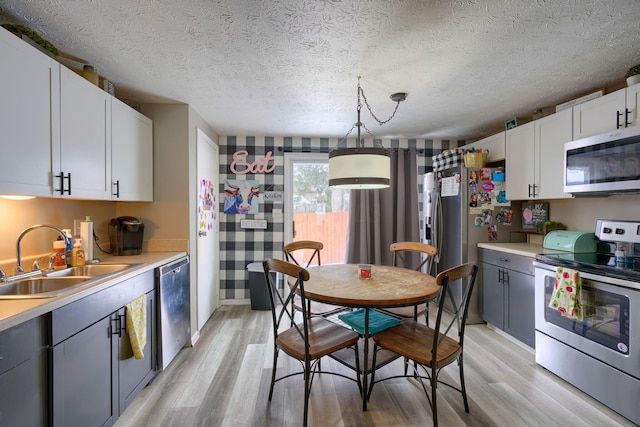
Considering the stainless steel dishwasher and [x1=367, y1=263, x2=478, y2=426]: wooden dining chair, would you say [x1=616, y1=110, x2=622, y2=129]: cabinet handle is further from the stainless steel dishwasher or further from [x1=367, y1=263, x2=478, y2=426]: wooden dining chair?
the stainless steel dishwasher

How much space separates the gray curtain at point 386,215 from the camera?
3939mm

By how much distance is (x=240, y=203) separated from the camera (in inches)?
153

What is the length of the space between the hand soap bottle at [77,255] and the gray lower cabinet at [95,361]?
1.53 feet

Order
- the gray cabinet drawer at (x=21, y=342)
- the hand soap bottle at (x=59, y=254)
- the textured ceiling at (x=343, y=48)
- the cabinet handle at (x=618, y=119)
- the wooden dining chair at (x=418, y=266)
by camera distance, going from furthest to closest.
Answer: the wooden dining chair at (x=418, y=266) → the cabinet handle at (x=618, y=119) → the hand soap bottle at (x=59, y=254) → the textured ceiling at (x=343, y=48) → the gray cabinet drawer at (x=21, y=342)

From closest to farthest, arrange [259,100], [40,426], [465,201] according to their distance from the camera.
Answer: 1. [40,426]
2. [259,100]
3. [465,201]

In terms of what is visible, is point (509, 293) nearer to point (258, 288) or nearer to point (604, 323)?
point (604, 323)

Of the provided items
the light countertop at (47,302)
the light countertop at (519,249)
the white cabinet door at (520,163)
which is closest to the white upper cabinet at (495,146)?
the white cabinet door at (520,163)

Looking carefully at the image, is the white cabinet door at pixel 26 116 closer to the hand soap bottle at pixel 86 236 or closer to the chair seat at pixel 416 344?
the hand soap bottle at pixel 86 236

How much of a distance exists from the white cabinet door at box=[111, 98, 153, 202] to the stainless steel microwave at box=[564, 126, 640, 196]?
355 centimetres

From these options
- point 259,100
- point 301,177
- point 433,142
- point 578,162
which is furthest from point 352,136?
point 578,162

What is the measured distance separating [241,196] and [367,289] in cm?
253

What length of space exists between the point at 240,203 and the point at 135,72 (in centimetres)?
198

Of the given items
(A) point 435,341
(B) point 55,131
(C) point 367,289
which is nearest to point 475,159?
(C) point 367,289

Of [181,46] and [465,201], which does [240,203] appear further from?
[465,201]
